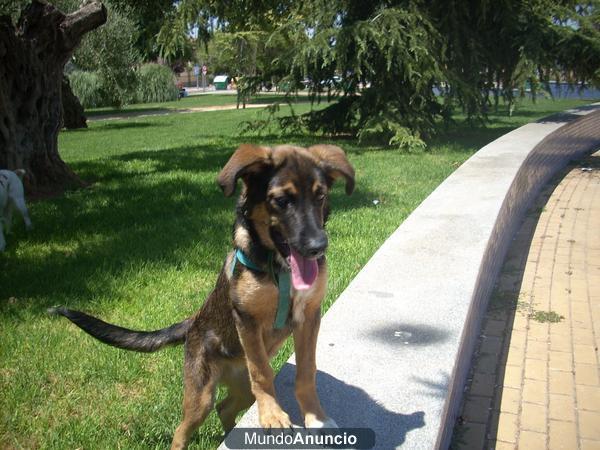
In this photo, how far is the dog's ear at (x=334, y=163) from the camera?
2646 millimetres

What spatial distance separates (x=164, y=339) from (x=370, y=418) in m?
1.20

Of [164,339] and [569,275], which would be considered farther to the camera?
[569,275]

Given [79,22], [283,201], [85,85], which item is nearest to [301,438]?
[283,201]

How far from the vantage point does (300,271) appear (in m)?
2.39

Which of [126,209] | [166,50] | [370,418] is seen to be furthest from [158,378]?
[166,50]

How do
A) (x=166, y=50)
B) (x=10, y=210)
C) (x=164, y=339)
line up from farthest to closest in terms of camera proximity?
(x=166, y=50) → (x=10, y=210) → (x=164, y=339)

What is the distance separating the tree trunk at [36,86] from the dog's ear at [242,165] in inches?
337

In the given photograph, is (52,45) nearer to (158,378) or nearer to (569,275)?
(158,378)

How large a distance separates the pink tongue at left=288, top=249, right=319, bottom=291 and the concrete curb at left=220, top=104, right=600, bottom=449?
2.09 feet

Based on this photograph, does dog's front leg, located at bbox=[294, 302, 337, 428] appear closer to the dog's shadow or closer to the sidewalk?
the dog's shadow

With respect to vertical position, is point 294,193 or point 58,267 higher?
point 294,193

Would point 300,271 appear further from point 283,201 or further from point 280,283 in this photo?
point 283,201

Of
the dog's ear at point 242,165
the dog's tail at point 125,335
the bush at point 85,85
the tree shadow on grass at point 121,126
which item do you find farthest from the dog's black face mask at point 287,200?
the bush at point 85,85

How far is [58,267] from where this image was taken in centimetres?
572
